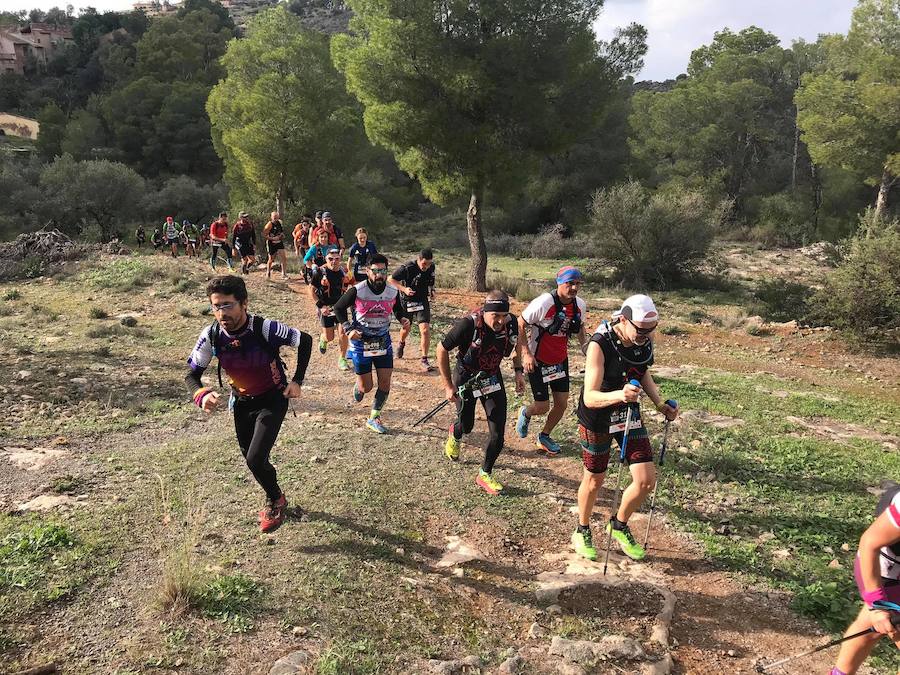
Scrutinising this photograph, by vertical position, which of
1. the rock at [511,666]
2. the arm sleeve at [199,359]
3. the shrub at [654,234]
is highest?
the shrub at [654,234]

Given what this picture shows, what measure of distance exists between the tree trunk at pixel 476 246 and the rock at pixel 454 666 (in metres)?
15.0

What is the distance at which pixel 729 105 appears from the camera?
33188 mm

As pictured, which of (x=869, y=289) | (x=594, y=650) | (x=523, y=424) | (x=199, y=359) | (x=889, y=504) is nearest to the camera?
(x=889, y=504)

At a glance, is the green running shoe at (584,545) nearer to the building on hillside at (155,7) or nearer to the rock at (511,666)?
the rock at (511,666)

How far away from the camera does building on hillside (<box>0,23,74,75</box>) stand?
70562 mm

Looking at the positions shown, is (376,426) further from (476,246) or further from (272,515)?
(476,246)

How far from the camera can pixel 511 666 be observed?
343 cm

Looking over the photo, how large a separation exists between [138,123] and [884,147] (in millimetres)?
46258

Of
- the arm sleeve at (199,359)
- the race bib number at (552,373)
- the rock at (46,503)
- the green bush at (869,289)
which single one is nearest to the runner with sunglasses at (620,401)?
the race bib number at (552,373)

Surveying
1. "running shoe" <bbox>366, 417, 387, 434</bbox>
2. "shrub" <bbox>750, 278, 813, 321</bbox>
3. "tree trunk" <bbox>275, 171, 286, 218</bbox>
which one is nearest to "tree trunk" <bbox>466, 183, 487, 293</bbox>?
"shrub" <bbox>750, 278, 813, 321</bbox>

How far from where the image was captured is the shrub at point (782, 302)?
50.5ft

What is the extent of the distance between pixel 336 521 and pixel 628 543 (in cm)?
235

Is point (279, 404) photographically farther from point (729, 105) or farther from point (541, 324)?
point (729, 105)

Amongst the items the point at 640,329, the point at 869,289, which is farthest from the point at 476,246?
the point at 640,329
